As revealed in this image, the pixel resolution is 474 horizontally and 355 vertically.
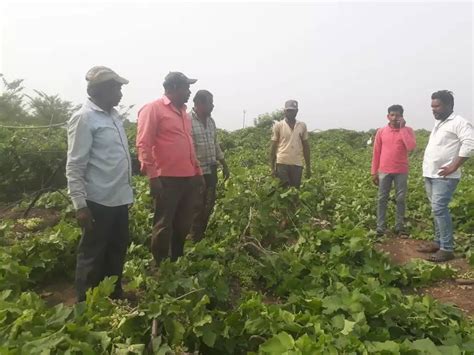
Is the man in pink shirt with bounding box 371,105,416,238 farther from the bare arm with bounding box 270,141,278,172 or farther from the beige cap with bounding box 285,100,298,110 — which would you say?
the bare arm with bounding box 270,141,278,172

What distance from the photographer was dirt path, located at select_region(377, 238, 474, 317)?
4.20 meters

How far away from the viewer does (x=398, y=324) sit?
323cm

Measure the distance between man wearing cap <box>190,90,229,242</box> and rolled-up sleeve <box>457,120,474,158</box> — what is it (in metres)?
2.76

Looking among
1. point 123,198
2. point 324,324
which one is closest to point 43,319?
point 123,198

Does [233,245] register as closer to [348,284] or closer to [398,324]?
[348,284]

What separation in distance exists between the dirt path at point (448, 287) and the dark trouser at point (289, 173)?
1.57 metres

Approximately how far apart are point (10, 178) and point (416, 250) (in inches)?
287

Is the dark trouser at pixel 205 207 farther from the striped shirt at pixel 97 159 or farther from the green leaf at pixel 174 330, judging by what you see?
the green leaf at pixel 174 330

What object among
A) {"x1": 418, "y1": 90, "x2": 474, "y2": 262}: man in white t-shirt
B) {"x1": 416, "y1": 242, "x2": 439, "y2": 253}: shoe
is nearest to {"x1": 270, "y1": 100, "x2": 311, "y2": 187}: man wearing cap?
{"x1": 418, "y1": 90, "x2": 474, "y2": 262}: man in white t-shirt

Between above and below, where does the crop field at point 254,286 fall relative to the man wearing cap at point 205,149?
below

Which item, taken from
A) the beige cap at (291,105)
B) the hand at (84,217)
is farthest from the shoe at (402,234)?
the hand at (84,217)

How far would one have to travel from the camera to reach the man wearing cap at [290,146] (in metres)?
6.71

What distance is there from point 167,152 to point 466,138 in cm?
323

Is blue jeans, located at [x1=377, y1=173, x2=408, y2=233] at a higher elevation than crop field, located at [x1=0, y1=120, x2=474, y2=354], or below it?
higher
